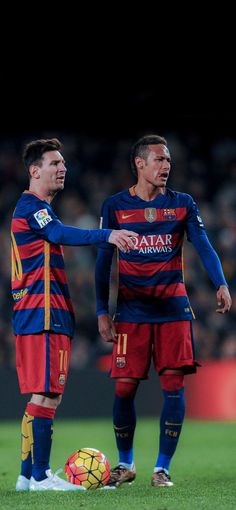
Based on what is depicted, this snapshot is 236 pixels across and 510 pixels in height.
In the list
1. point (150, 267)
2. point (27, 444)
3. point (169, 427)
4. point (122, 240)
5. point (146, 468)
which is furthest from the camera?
point (146, 468)

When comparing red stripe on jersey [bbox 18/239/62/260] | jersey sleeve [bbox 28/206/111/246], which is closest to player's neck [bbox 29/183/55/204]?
jersey sleeve [bbox 28/206/111/246]

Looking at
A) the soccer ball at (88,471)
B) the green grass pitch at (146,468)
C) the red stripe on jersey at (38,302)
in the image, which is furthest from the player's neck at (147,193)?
the green grass pitch at (146,468)

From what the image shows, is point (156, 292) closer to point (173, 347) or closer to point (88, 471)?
point (173, 347)

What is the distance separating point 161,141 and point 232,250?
26.9 ft

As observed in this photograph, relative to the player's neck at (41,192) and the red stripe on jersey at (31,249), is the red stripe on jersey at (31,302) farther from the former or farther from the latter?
the player's neck at (41,192)

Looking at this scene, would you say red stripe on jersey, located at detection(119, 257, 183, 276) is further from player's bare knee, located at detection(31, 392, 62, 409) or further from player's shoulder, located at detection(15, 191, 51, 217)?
player's bare knee, located at detection(31, 392, 62, 409)

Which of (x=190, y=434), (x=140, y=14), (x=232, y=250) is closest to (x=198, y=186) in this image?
(x=232, y=250)

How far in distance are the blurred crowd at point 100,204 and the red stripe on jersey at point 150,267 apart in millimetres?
7150

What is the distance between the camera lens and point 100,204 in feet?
53.5

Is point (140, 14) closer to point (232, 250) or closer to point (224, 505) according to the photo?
point (232, 250)

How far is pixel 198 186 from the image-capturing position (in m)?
16.7

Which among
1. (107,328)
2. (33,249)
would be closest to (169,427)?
(107,328)

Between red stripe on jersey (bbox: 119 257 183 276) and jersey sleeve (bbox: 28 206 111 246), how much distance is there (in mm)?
731

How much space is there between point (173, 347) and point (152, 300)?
0.32 meters
